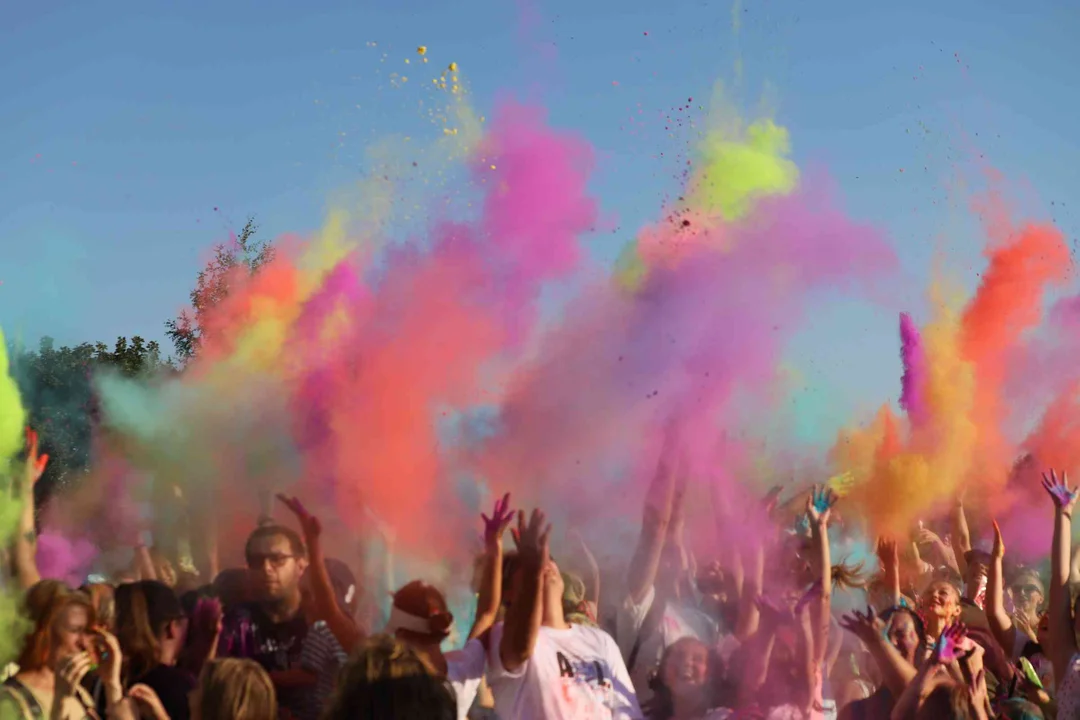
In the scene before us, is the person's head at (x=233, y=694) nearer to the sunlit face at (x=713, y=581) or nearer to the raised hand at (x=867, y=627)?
the raised hand at (x=867, y=627)

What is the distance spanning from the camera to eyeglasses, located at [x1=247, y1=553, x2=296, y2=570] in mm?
5523

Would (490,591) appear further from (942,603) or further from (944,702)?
(942,603)

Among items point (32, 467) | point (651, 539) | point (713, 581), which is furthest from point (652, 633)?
point (32, 467)

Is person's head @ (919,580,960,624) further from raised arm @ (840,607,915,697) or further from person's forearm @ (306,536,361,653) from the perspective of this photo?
person's forearm @ (306,536,361,653)

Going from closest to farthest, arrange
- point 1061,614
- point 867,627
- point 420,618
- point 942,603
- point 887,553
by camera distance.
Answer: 1. point 420,618
2. point 867,627
3. point 1061,614
4. point 942,603
5. point 887,553

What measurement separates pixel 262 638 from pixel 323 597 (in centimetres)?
31

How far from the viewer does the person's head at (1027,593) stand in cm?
789

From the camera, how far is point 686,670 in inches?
228

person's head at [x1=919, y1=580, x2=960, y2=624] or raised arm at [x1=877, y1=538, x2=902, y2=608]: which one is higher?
raised arm at [x1=877, y1=538, x2=902, y2=608]

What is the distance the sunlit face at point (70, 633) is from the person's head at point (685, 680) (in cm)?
254

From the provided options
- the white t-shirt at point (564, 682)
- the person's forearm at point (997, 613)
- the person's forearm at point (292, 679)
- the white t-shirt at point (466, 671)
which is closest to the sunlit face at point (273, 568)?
the person's forearm at point (292, 679)

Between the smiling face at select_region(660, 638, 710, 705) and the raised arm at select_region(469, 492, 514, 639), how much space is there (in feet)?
3.41

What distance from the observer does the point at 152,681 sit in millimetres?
4742

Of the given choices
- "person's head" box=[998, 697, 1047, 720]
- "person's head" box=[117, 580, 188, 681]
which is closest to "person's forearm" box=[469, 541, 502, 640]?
"person's head" box=[117, 580, 188, 681]
